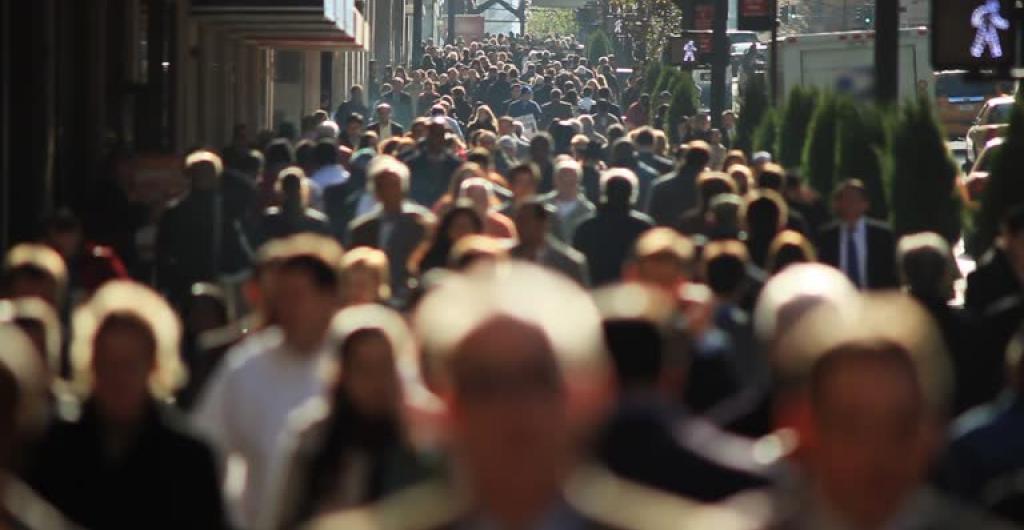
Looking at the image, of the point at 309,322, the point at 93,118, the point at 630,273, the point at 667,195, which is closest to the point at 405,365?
the point at 309,322

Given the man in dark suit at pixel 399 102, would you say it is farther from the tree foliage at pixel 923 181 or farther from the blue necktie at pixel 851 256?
the blue necktie at pixel 851 256

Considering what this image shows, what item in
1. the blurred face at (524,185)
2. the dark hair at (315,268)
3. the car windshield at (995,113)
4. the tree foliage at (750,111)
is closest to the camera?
the dark hair at (315,268)

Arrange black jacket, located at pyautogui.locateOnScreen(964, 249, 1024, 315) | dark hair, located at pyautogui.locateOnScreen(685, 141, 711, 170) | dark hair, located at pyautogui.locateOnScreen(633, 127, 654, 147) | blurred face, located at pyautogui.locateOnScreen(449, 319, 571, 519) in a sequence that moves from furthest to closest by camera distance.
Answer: dark hair, located at pyautogui.locateOnScreen(633, 127, 654, 147) → dark hair, located at pyautogui.locateOnScreen(685, 141, 711, 170) → black jacket, located at pyautogui.locateOnScreen(964, 249, 1024, 315) → blurred face, located at pyautogui.locateOnScreen(449, 319, 571, 519)

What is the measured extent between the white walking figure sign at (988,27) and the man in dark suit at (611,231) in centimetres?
208

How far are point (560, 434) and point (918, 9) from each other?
8050cm

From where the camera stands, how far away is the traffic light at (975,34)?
14719 millimetres

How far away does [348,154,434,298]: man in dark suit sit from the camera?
13312 mm

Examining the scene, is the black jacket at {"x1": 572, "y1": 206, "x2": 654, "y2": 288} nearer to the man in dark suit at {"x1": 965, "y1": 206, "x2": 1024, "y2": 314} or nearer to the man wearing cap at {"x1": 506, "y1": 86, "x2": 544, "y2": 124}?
the man in dark suit at {"x1": 965, "y1": 206, "x2": 1024, "y2": 314}

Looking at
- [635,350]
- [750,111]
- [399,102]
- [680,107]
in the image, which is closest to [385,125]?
[750,111]

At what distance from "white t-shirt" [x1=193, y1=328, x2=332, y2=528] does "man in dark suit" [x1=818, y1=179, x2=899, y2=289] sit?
23.5ft

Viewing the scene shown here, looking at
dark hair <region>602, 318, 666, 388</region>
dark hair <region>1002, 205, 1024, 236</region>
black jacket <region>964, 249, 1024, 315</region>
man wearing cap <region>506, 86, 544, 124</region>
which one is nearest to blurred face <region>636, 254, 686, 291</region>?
dark hair <region>1002, 205, 1024, 236</region>

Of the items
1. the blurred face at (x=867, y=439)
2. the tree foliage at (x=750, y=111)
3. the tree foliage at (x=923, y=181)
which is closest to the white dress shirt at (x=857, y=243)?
the tree foliage at (x=923, y=181)

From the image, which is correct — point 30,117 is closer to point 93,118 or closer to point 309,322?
point 93,118

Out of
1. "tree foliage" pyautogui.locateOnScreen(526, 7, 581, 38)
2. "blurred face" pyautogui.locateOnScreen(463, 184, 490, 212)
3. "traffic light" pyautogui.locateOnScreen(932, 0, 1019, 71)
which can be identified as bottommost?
"tree foliage" pyautogui.locateOnScreen(526, 7, 581, 38)
